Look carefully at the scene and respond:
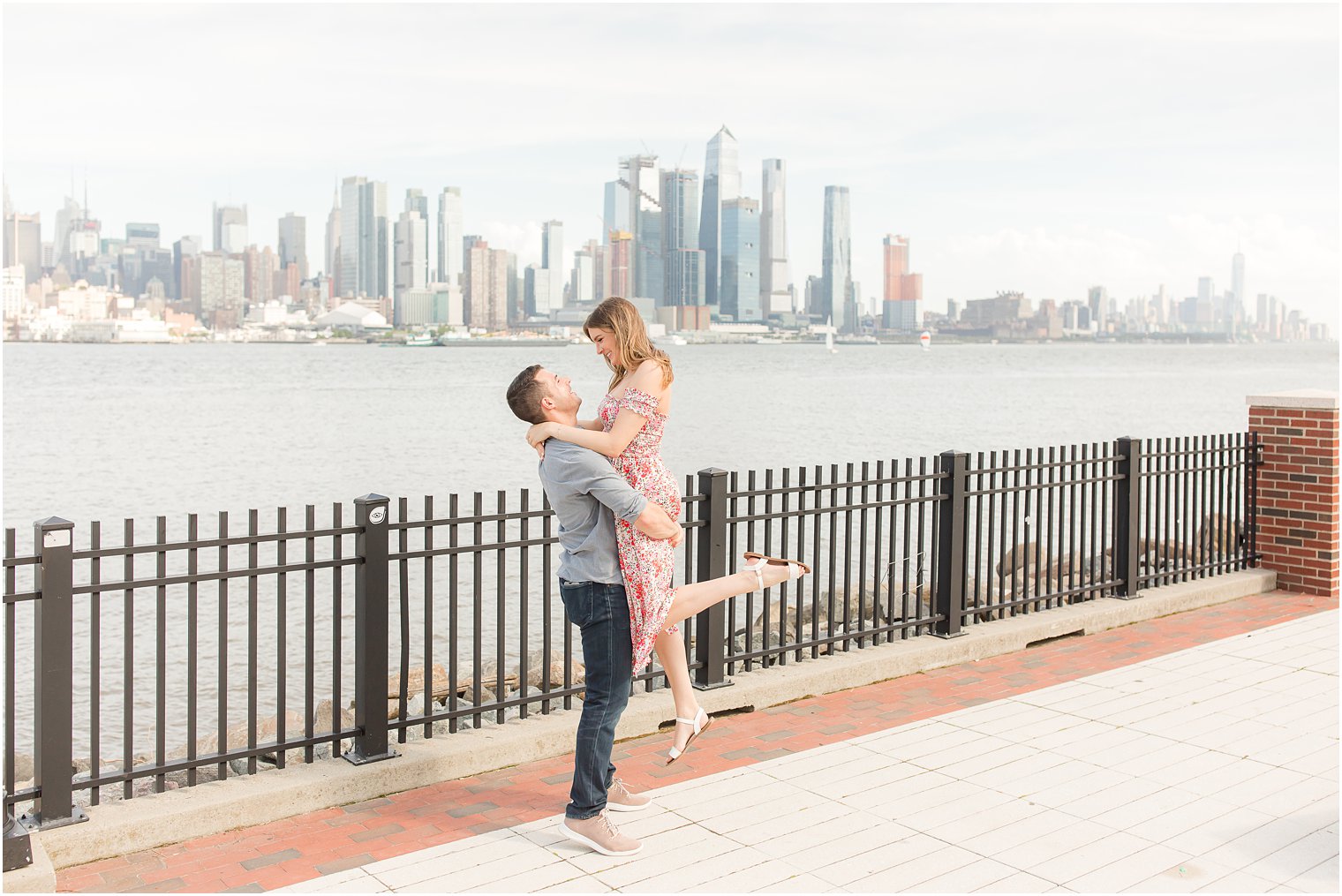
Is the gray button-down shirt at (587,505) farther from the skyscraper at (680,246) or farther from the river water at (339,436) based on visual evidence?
the skyscraper at (680,246)

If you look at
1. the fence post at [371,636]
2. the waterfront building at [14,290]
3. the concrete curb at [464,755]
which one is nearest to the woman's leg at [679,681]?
the concrete curb at [464,755]

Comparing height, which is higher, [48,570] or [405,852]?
[48,570]

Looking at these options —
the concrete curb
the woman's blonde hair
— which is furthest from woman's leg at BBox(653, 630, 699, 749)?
the woman's blonde hair

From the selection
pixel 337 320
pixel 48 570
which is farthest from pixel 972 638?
pixel 337 320

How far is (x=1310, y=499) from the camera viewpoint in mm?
10055

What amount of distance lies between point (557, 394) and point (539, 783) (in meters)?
1.96

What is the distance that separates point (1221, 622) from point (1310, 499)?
72.3 inches

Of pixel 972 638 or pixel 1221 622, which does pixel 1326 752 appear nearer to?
pixel 972 638

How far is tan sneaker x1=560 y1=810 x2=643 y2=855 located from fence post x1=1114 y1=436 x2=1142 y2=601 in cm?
564

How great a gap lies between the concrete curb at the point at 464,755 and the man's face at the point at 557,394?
177cm

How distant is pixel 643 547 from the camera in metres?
4.76

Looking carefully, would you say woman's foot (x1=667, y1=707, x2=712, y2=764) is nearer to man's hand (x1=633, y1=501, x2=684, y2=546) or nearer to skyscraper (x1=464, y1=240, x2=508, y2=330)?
man's hand (x1=633, y1=501, x2=684, y2=546)

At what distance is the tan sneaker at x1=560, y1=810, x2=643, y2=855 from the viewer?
15.4 feet

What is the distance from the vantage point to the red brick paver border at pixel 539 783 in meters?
4.64
